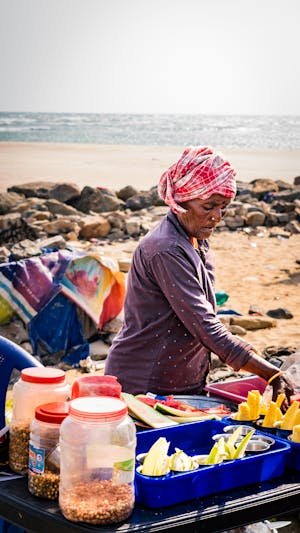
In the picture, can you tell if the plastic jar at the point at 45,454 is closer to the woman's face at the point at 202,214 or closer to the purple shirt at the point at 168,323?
the purple shirt at the point at 168,323

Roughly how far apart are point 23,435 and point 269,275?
8.29 meters

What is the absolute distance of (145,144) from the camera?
48781 millimetres

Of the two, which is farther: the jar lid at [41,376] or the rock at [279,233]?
the rock at [279,233]

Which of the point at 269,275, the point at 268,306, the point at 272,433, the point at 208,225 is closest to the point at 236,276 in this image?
the point at 269,275

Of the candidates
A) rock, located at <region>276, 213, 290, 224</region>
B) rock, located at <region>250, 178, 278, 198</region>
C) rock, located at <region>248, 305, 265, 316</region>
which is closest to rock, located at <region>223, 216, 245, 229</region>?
rock, located at <region>276, 213, 290, 224</region>

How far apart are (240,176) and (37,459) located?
88.6 ft

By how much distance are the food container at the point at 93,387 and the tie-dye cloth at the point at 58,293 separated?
4.22 metres

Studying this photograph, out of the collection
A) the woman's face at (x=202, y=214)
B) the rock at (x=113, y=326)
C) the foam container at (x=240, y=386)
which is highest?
the woman's face at (x=202, y=214)

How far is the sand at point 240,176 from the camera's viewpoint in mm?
9312

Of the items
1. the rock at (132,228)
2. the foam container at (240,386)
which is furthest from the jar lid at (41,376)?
the rock at (132,228)

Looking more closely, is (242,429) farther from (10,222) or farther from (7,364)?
(10,222)

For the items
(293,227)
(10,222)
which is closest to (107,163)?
(293,227)

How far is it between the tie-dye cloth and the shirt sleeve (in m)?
3.44

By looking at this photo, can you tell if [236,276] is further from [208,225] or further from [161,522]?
[161,522]
